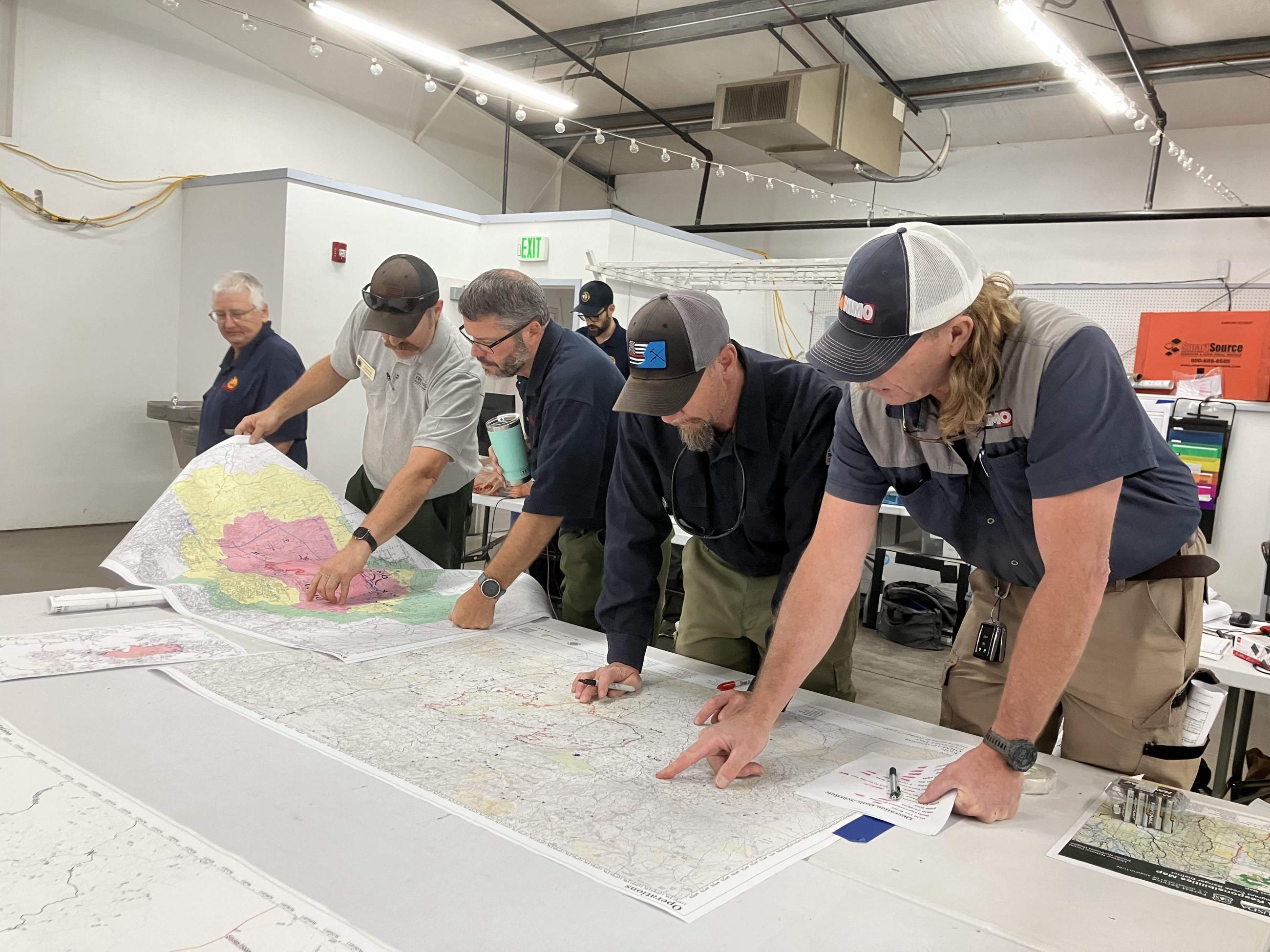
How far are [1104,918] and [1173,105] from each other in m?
7.36

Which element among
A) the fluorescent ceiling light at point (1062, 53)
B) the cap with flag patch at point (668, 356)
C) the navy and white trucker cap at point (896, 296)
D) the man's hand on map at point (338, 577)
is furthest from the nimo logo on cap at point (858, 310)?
the fluorescent ceiling light at point (1062, 53)

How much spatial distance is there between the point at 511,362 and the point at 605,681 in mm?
846

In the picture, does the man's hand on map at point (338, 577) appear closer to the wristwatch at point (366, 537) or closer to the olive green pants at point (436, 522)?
the wristwatch at point (366, 537)

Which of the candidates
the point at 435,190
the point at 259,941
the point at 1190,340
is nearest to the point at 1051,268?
the point at 1190,340

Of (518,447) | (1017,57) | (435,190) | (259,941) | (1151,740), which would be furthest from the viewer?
(435,190)

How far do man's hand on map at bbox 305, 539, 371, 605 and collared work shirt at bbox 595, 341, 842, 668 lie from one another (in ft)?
2.12

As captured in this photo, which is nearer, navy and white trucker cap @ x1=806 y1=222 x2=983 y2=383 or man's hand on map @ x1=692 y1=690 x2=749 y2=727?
navy and white trucker cap @ x1=806 y1=222 x2=983 y2=383

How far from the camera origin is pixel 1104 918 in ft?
2.92

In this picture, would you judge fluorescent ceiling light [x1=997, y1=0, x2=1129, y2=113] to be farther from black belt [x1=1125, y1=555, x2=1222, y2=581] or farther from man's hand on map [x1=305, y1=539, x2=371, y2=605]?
man's hand on map [x1=305, y1=539, x2=371, y2=605]

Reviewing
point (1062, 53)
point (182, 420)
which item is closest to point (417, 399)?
point (1062, 53)

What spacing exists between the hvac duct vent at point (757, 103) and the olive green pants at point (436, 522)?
4370 millimetres

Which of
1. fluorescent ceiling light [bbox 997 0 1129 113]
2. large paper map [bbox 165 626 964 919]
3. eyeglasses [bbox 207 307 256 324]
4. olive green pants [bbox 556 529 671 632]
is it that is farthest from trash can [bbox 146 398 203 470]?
fluorescent ceiling light [bbox 997 0 1129 113]

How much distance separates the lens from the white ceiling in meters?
5.81

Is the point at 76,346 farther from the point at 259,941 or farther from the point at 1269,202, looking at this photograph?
the point at 1269,202
